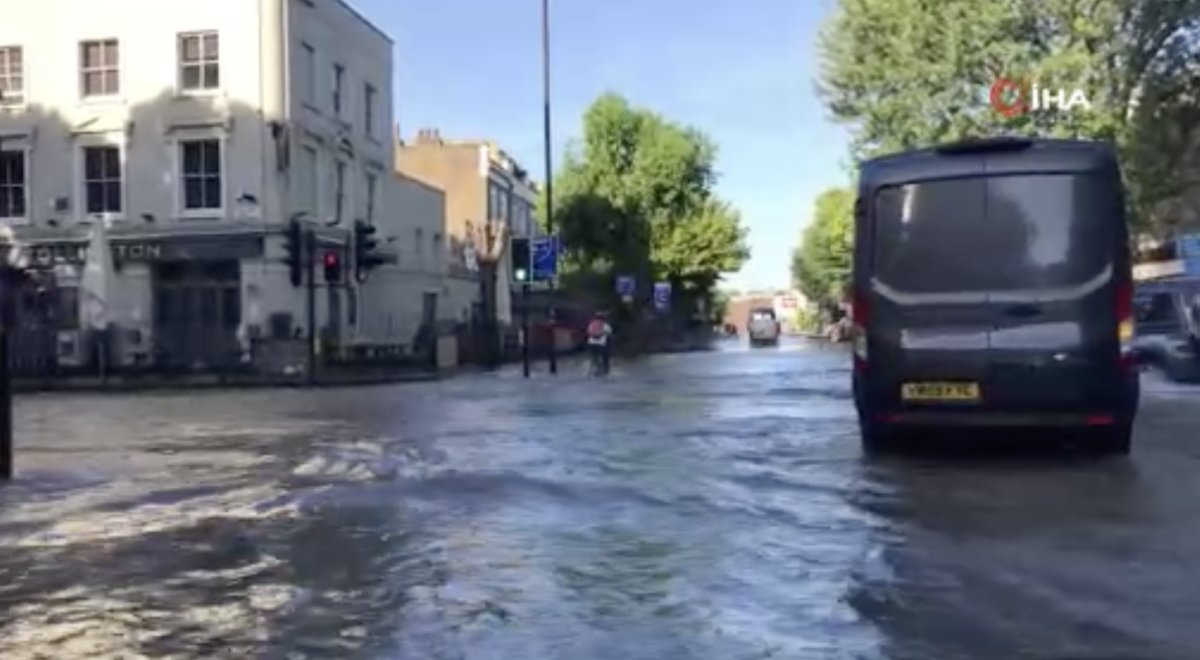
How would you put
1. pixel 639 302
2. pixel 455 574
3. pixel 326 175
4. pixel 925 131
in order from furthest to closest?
pixel 639 302 → pixel 326 175 → pixel 925 131 → pixel 455 574

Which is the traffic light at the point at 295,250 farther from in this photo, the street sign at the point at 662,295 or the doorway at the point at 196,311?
the street sign at the point at 662,295

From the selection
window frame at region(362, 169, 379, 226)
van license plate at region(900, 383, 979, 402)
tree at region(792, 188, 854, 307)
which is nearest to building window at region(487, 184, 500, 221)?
tree at region(792, 188, 854, 307)

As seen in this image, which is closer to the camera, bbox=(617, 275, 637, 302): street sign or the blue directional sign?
the blue directional sign

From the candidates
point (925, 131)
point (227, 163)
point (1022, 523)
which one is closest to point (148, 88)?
point (227, 163)

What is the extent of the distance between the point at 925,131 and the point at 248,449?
24074mm

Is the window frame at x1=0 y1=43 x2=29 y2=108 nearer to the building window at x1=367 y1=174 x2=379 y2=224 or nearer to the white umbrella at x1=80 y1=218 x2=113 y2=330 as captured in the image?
the white umbrella at x1=80 y1=218 x2=113 y2=330

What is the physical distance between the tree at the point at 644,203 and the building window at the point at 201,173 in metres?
32.4

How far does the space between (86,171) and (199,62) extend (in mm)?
4068

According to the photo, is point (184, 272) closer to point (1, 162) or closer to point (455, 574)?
point (1, 162)

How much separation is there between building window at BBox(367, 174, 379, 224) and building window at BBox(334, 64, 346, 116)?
2874 mm

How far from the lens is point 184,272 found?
37.1 meters

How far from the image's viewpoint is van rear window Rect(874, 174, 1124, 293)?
34.4 ft

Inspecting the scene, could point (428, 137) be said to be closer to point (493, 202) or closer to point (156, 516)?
point (493, 202)

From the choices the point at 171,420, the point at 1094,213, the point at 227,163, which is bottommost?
the point at 171,420
